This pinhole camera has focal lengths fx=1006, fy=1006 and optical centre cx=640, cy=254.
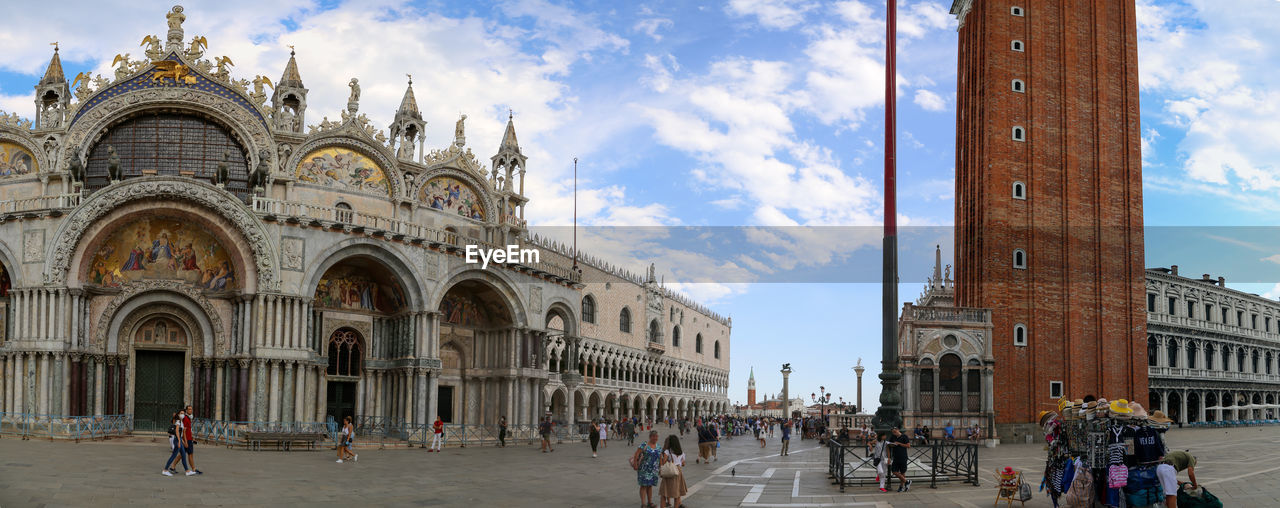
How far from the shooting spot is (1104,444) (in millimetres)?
13445

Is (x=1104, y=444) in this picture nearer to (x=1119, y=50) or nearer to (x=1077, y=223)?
(x=1077, y=223)

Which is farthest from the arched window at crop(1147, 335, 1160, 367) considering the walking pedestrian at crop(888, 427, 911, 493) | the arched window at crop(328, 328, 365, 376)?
the walking pedestrian at crop(888, 427, 911, 493)

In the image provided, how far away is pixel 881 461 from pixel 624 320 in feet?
158

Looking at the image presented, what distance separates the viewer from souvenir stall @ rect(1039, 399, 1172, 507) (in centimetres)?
1317

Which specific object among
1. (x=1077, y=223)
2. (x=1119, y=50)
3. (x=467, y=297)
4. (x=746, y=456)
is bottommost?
(x=746, y=456)

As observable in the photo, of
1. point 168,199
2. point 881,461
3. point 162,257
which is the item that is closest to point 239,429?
point 162,257

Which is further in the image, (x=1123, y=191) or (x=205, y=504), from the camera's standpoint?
(x=1123, y=191)

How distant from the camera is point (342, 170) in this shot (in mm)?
37844

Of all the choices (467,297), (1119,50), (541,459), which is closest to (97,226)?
(467,297)

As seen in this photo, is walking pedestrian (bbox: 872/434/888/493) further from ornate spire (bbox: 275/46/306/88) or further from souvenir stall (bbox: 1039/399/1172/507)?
ornate spire (bbox: 275/46/306/88)

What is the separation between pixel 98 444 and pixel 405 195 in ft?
46.8

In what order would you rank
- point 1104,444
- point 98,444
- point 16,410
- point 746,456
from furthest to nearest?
point 746,456, point 16,410, point 98,444, point 1104,444

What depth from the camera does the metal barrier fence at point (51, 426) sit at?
99.7 ft

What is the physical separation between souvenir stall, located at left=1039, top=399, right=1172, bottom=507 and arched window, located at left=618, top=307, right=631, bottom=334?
52531 millimetres
